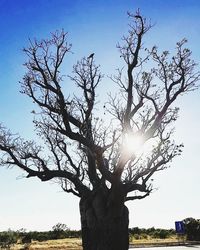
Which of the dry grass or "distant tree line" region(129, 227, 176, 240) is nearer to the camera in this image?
the dry grass

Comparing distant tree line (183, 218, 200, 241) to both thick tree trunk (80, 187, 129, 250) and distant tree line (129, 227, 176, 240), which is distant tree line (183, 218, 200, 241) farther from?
thick tree trunk (80, 187, 129, 250)

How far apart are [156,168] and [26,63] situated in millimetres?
6510

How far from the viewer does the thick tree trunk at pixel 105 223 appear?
47.8 feet

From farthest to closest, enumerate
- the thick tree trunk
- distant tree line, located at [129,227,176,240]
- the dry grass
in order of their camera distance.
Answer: distant tree line, located at [129,227,176,240] < the dry grass < the thick tree trunk

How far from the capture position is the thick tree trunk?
14.6 metres

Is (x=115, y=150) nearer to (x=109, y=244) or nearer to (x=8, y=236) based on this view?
(x=109, y=244)

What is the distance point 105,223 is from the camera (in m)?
14.7

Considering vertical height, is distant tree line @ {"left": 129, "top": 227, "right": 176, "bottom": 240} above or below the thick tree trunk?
above

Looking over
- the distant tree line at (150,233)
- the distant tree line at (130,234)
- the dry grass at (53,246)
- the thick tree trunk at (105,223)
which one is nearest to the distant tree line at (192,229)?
the distant tree line at (130,234)

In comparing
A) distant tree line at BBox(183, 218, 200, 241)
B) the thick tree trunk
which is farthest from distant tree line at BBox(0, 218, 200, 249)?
the thick tree trunk

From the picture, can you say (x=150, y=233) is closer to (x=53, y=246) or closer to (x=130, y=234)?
(x=130, y=234)

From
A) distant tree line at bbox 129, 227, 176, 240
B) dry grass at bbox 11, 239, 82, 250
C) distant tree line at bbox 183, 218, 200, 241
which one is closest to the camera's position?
dry grass at bbox 11, 239, 82, 250

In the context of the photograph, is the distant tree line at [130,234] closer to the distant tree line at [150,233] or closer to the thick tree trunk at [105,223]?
the distant tree line at [150,233]

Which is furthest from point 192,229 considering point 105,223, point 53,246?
point 105,223
